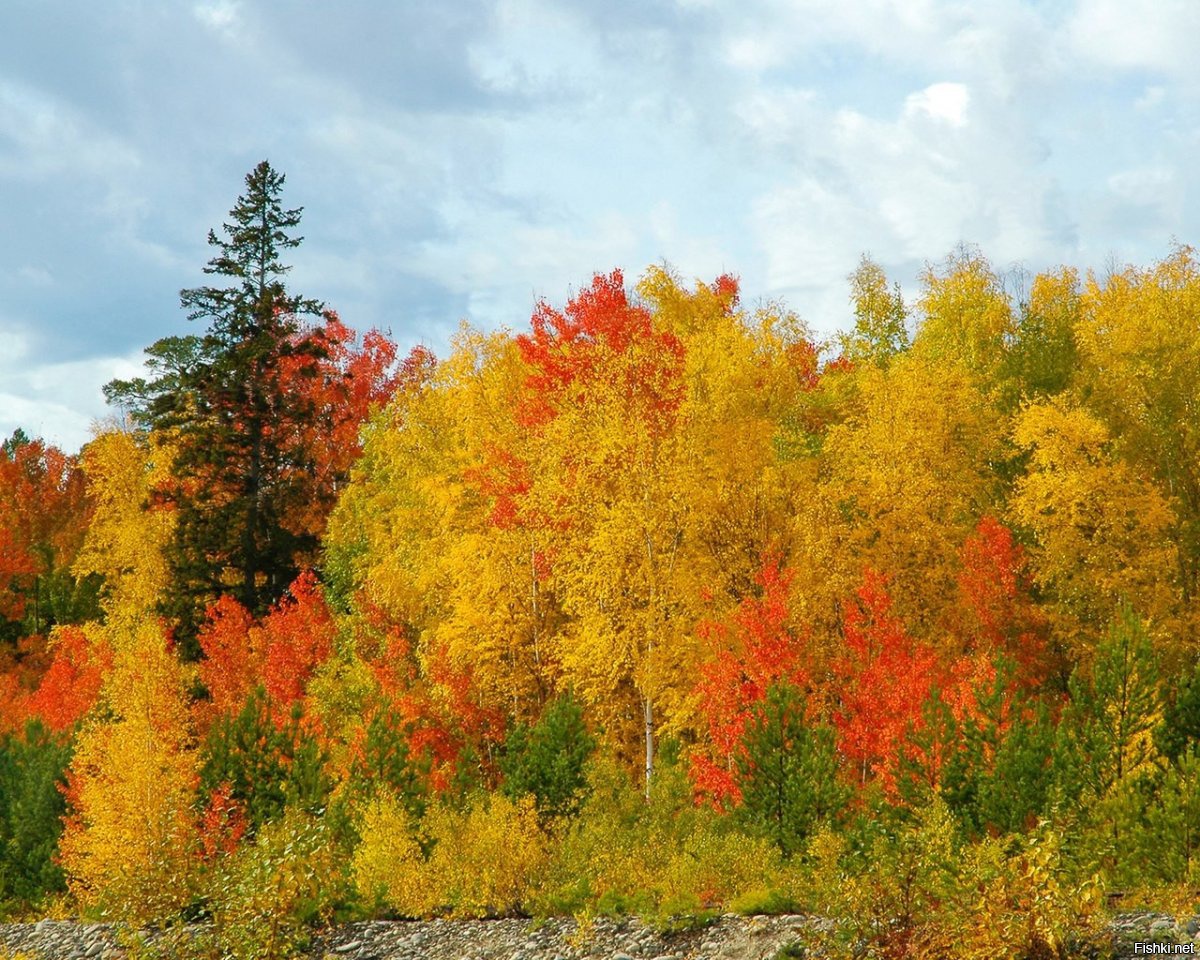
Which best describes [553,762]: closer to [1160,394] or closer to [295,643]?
[295,643]

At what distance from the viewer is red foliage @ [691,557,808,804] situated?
18688 millimetres

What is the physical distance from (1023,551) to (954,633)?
3.01m

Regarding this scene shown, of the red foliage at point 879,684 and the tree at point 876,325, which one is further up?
the tree at point 876,325

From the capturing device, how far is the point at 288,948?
11.5 m

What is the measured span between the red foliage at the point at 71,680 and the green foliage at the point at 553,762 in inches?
820

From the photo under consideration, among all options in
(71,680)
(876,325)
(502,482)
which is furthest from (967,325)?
(71,680)

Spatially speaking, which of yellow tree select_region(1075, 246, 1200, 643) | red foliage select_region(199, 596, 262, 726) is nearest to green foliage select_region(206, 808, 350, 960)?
red foliage select_region(199, 596, 262, 726)

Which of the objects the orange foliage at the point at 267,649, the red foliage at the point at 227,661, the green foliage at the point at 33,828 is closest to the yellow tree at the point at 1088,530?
the orange foliage at the point at 267,649

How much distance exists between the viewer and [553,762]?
1756 cm

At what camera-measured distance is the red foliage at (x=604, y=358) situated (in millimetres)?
22562

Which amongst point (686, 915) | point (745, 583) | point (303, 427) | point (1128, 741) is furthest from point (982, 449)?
point (303, 427)

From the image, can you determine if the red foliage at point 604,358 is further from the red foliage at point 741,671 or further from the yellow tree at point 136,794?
the yellow tree at point 136,794

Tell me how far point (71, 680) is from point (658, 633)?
2667 centimetres

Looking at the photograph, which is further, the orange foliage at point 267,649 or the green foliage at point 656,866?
the orange foliage at point 267,649
